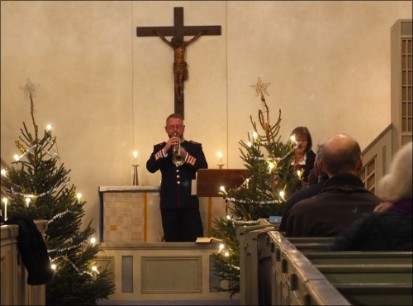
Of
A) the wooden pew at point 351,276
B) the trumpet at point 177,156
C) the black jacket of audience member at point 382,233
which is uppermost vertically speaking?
the trumpet at point 177,156

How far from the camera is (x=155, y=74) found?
32.0ft

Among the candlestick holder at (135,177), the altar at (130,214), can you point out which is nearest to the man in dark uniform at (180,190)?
the altar at (130,214)

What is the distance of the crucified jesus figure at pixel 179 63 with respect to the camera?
9.57 meters

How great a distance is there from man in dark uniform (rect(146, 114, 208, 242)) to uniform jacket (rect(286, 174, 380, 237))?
4.28m

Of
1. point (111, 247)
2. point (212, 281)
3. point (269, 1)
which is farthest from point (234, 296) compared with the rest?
point (269, 1)

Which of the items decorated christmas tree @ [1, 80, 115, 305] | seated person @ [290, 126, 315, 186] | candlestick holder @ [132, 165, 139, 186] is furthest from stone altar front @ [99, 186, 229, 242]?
seated person @ [290, 126, 315, 186]

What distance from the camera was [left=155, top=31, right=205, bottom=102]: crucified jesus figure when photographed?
9.57 metres

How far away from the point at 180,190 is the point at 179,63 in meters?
1.88

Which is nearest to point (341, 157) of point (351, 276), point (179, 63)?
point (351, 276)

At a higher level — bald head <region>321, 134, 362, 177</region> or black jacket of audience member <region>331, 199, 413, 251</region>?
bald head <region>321, 134, 362, 177</region>

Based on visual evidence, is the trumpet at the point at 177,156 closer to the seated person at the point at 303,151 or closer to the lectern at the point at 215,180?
the lectern at the point at 215,180

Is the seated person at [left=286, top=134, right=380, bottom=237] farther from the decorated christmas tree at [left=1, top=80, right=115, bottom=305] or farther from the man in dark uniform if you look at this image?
the man in dark uniform

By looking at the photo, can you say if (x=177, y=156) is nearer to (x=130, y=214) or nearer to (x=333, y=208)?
(x=130, y=214)

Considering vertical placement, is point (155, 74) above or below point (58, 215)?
above
